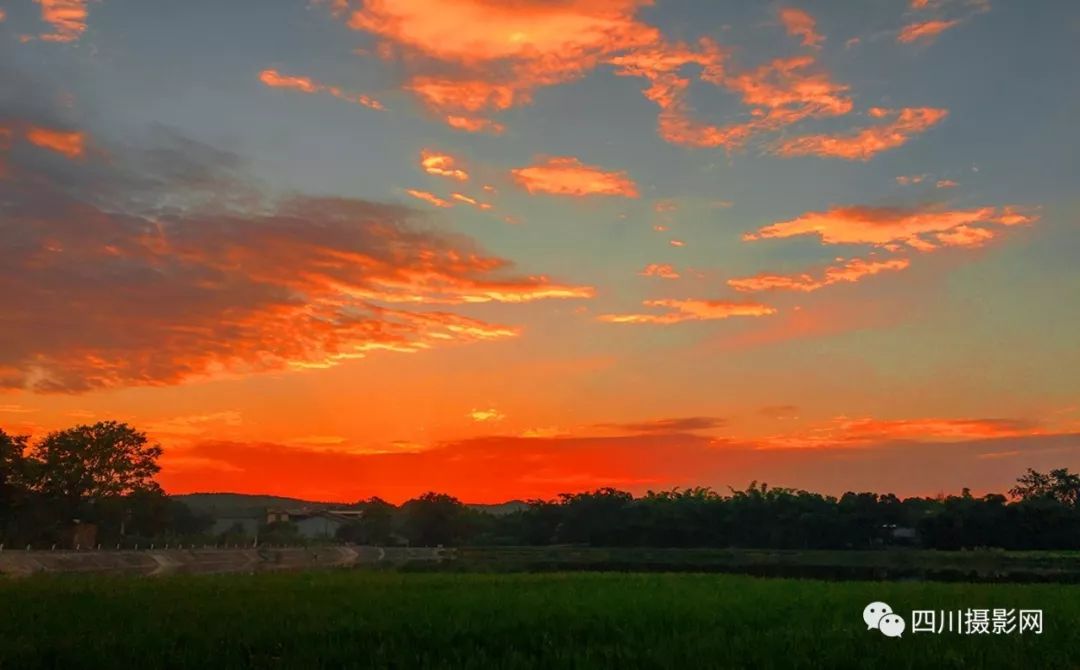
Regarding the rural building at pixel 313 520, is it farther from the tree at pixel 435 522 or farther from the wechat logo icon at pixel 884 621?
the wechat logo icon at pixel 884 621

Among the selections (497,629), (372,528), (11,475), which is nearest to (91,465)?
(11,475)

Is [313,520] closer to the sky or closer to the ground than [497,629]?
closer to the ground

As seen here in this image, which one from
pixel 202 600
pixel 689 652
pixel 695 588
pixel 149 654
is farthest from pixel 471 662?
pixel 695 588

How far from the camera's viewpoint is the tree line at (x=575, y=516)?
6681cm

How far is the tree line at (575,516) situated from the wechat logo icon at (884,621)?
6004 cm

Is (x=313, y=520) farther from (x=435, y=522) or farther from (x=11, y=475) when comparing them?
(x=11, y=475)

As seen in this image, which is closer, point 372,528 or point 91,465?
point 91,465

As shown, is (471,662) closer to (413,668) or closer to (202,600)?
(413,668)

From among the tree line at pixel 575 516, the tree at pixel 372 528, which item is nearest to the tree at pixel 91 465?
the tree line at pixel 575 516

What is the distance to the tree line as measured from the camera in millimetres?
66812

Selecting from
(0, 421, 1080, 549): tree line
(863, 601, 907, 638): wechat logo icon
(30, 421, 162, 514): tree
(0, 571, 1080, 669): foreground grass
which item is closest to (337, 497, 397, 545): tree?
(0, 421, 1080, 549): tree line

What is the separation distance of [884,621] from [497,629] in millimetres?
7332

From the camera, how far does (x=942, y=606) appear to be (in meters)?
19.6

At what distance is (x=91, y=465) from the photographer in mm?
70312
